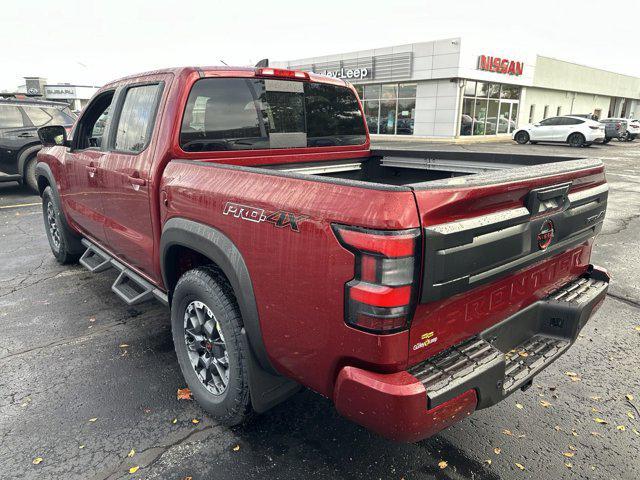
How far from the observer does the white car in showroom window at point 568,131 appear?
23047 millimetres

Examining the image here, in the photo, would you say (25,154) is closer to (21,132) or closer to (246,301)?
(21,132)

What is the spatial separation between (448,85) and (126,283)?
2605 centimetres

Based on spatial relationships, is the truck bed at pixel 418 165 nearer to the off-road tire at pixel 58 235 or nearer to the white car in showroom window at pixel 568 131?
the off-road tire at pixel 58 235

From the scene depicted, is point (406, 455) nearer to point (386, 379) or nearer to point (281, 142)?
point (386, 379)

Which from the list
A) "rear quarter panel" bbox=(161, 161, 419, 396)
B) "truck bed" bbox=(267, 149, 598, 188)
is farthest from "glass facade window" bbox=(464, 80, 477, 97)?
"rear quarter panel" bbox=(161, 161, 419, 396)

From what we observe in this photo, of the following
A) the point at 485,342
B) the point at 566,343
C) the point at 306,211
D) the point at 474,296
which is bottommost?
the point at 566,343

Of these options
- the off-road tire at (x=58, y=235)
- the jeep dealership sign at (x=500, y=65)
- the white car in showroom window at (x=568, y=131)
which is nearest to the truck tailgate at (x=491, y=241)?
the off-road tire at (x=58, y=235)

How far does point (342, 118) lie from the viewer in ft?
13.1

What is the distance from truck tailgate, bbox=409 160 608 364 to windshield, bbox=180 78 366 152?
1804mm

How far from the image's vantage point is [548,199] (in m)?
2.15

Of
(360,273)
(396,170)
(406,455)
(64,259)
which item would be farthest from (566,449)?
(64,259)

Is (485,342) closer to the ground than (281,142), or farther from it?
closer to the ground

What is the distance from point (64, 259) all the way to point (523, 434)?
5.24 m

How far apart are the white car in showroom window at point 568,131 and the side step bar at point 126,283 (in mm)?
24964
